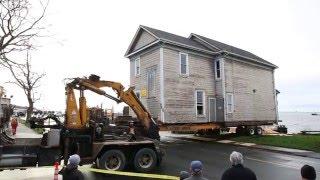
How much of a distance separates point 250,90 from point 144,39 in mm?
11692

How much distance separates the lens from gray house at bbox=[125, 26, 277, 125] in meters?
26.0

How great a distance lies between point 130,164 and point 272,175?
577 centimetres

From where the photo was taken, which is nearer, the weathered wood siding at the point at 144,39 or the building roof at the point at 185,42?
the building roof at the point at 185,42

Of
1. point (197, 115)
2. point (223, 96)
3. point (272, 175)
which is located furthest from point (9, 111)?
point (223, 96)

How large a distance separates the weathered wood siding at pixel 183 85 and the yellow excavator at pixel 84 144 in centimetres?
1030

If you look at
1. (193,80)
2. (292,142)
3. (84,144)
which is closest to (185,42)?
(193,80)

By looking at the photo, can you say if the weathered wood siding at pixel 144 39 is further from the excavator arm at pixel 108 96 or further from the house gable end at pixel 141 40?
the excavator arm at pixel 108 96

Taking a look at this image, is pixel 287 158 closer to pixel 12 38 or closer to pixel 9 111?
pixel 9 111

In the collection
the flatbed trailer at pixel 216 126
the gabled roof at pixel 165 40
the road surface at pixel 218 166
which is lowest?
the road surface at pixel 218 166

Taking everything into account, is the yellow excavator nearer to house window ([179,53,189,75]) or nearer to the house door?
house window ([179,53,189,75])

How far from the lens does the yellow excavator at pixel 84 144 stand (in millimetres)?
11516

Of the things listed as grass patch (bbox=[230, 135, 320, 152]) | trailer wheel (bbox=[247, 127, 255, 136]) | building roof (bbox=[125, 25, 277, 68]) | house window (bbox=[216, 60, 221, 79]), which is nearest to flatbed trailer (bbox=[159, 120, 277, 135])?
trailer wheel (bbox=[247, 127, 255, 136])

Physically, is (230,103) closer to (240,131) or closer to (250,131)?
(240,131)

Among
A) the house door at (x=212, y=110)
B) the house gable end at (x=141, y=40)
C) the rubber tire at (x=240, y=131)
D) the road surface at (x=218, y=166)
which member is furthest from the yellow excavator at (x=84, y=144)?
the rubber tire at (x=240, y=131)
